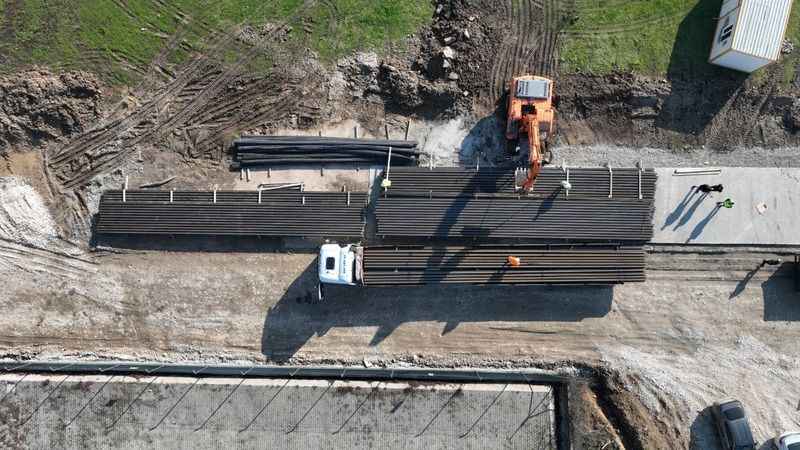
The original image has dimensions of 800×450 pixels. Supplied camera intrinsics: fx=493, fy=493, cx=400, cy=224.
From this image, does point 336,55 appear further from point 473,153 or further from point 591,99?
point 591,99

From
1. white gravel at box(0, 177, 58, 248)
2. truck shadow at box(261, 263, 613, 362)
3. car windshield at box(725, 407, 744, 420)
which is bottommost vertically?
car windshield at box(725, 407, 744, 420)

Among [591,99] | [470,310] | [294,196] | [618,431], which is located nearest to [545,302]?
[470,310]

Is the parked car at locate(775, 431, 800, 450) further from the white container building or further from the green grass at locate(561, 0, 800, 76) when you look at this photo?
the green grass at locate(561, 0, 800, 76)

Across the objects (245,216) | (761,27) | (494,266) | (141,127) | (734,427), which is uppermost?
(761,27)

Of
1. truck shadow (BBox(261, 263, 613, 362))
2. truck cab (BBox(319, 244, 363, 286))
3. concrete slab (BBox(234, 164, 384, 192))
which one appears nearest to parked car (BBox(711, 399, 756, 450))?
truck shadow (BBox(261, 263, 613, 362))

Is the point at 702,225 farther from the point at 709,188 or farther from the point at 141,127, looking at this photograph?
the point at 141,127

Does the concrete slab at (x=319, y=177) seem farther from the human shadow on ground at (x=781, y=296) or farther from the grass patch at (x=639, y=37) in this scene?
the human shadow on ground at (x=781, y=296)

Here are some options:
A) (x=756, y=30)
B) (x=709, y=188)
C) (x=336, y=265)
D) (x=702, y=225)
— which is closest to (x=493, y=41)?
(x=756, y=30)
